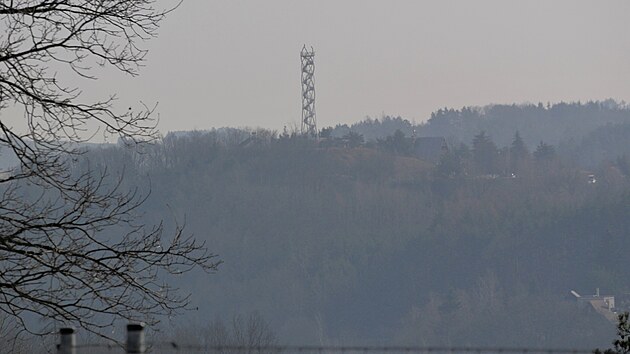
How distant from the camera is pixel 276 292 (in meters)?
149

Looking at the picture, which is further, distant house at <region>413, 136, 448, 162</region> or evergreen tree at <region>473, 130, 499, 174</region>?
distant house at <region>413, 136, 448, 162</region>

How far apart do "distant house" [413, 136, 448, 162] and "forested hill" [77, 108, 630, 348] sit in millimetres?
3544

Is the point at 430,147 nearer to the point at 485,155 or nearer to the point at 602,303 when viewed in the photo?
the point at 485,155

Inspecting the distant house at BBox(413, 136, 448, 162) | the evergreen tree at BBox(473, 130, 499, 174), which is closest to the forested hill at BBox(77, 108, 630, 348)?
the evergreen tree at BBox(473, 130, 499, 174)

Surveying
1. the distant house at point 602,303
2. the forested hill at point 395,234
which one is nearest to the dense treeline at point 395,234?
the forested hill at point 395,234

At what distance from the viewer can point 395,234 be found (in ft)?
522

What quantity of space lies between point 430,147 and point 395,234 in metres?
28.2

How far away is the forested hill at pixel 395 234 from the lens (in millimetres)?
135375

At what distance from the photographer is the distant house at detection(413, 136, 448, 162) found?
182000 millimetres

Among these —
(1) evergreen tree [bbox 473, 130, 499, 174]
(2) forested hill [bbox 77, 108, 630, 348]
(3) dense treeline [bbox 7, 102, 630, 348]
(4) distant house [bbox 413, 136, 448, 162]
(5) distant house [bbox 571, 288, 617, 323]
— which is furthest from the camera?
(4) distant house [bbox 413, 136, 448, 162]

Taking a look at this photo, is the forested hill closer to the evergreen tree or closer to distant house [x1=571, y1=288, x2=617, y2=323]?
the evergreen tree

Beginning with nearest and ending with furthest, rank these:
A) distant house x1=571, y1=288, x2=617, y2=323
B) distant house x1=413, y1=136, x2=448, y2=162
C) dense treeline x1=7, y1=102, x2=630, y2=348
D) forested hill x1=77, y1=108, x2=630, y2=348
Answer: distant house x1=571, y1=288, x2=617, y2=323 → dense treeline x1=7, y1=102, x2=630, y2=348 → forested hill x1=77, y1=108, x2=630, y2=348 → distant house x1=413, y1=136, x2=448, y2=162

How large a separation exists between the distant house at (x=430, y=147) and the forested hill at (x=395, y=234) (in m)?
3.54

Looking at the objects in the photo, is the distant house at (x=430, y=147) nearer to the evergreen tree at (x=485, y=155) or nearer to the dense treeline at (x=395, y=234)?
the dense treeline at (x=395, y=234)
